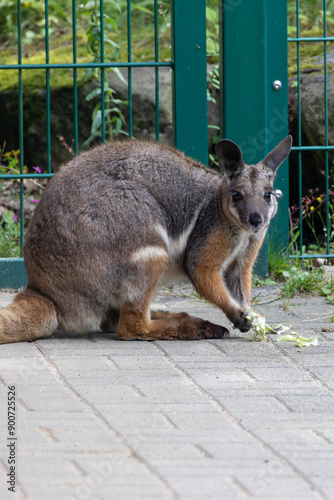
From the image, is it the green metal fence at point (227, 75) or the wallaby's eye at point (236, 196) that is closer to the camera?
the wallaby's eye at point (236, 196)

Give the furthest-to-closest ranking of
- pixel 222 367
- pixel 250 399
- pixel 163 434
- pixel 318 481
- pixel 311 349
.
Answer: pixel 311 349 → pixel 222 367 → pixel 250 399 → pixel 163 434 → pixel 318 481

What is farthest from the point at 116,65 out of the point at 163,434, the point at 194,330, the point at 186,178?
the point at 163,434

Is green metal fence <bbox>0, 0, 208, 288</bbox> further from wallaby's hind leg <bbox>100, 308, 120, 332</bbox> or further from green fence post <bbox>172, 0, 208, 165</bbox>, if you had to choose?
wallaby's hind leg <bbox>100, 308, 120, 332</bbox>

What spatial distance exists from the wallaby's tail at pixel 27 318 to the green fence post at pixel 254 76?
2351mm

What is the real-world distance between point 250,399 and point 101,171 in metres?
1.85

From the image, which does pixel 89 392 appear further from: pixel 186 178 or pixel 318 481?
pixel 186 178

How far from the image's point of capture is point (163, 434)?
346 centimetres

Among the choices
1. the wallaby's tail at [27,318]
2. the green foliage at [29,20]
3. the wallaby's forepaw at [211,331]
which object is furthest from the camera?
the green foliage at [29,20]

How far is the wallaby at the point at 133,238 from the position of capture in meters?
4.87

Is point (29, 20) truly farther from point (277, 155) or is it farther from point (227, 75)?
A: point (277, 155)

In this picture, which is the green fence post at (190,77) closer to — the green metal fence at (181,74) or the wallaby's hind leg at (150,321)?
the green metal fence at (181,74)

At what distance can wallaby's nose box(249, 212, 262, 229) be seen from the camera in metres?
4.88

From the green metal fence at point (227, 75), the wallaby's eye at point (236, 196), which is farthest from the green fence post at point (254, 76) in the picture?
the wallaby's eye at point (236, 196)

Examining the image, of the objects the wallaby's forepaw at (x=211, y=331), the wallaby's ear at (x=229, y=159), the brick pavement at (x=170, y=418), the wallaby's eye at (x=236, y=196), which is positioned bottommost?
the brick pavement at (x=170, y=418)
